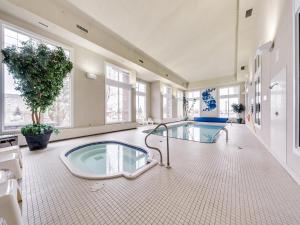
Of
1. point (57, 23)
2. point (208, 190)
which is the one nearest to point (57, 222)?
point (208, 190)

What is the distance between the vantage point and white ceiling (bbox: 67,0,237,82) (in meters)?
4.11

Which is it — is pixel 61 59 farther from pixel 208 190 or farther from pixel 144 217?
pixel 208 190

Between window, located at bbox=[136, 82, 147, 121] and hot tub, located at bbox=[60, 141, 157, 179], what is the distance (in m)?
4.75

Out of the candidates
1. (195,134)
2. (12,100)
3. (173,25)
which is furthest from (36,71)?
(195,134)

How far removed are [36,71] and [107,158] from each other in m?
2.70

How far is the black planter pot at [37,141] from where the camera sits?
329 cm

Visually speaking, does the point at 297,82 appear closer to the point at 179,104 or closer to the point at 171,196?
the point at 171,196

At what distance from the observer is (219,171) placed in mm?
2160

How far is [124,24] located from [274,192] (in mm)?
5650

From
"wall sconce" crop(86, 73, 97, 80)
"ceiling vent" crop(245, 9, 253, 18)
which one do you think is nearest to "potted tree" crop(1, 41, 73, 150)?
"wall sconce" crop(86, 73, 97, 80)

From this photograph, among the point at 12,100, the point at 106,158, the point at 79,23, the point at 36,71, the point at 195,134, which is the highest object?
the point at 79,23

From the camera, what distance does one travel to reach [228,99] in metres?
11.5

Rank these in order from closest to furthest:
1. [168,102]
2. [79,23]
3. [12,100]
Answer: [12,100] → [79,23] → [168,102]

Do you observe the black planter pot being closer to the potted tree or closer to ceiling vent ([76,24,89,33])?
the potted tree
